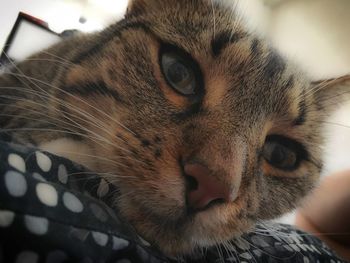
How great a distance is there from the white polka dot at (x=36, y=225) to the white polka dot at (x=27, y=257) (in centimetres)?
1

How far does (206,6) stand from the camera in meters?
0.52

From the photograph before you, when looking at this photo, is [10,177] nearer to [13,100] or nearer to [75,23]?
[13,100]

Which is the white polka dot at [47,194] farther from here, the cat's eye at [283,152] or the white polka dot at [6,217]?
the cat's eye at [283,152]

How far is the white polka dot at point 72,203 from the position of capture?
0.78ft

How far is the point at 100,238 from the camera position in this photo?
9.4 inches

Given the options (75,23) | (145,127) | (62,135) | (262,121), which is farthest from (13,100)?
(75,23)

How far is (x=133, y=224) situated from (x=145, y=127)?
0.34ft

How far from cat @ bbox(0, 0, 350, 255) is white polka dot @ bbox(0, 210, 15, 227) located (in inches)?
6.6

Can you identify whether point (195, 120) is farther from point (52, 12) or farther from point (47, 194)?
point (52, 12)

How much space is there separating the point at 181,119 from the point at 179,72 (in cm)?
8

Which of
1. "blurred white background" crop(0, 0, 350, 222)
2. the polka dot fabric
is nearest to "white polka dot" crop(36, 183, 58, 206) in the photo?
the polka dot fabric

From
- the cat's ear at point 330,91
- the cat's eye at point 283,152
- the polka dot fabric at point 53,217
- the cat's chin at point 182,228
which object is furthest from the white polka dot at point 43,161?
the cat's ear at point 330,91

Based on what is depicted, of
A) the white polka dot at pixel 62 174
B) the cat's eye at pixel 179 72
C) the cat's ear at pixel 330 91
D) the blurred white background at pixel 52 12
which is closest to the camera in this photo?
the white polka dot at pixel 62 174

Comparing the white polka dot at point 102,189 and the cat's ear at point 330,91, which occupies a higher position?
the cat's ear at point 330,91
